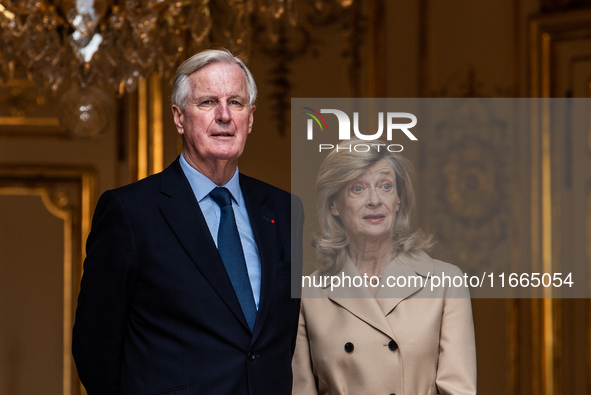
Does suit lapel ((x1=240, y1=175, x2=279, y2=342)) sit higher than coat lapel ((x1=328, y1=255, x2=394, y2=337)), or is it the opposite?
suit lapel ((x1=240, y1=175, x2=279, y2=342))

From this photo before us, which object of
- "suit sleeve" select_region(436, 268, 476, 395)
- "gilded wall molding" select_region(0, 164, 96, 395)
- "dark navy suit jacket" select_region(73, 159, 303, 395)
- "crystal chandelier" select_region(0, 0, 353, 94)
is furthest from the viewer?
"gilded wall molding" select_region(0, 164, 96, 395)

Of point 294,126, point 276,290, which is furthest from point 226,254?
point 294,126

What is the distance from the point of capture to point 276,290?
4.83 feet

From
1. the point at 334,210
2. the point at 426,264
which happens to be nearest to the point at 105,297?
the point at 334,210

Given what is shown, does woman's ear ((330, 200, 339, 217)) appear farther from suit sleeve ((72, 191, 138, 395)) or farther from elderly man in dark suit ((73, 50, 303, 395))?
→ suit sleeve ((72, 191, 138, 395))

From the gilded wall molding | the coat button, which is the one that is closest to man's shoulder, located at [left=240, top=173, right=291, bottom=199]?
the coat button

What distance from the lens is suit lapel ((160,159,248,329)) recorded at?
1399 millimetres

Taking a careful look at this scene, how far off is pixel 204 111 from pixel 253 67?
94.6 inches

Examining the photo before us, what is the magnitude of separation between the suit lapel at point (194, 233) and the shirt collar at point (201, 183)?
0.04 feet

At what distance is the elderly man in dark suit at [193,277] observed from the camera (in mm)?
1383

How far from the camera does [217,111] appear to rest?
4.62 ft

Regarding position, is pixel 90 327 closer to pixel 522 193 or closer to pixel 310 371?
pixel 310 371

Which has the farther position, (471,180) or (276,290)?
(471,180)

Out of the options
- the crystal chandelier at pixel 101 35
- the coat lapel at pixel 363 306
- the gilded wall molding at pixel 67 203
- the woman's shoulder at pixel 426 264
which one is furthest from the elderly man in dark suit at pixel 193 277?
the gilded wall molding at pixel 67 203
